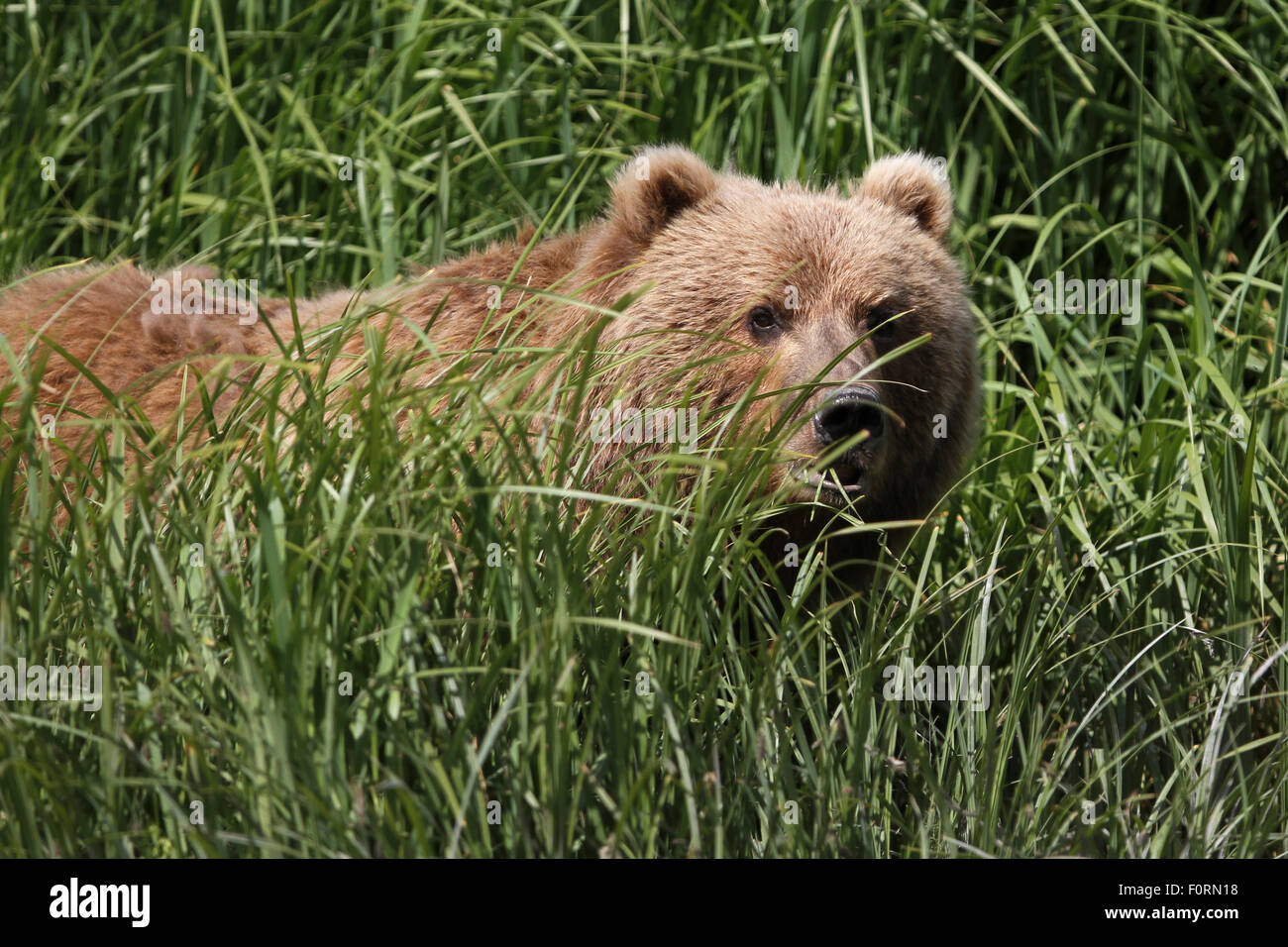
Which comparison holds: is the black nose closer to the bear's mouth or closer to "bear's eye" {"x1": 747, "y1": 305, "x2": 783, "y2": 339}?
the bear's mouth

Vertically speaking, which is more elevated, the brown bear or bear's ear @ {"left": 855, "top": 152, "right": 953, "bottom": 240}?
bear's ear @ {"left": 855, "top": 152, "right": 953, "bottom": 240}

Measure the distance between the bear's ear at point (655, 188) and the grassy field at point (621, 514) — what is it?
0.26 m

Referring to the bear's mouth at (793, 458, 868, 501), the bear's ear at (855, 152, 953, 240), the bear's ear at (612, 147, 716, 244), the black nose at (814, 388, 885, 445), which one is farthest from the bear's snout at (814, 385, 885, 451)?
the bear's ear at (855, 152, 953, 240)

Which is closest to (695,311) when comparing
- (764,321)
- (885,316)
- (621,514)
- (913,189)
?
(764,321)

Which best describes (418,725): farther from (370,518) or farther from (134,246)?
(134,246)

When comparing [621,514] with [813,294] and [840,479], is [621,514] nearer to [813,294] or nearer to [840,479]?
[840,479]

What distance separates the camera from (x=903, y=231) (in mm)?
4297

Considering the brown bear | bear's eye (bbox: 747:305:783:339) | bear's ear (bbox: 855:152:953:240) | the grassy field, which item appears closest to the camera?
the grassy field

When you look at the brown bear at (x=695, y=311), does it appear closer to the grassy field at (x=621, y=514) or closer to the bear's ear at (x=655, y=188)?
the bear's ear at (x=655, y=188)

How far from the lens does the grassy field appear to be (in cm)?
259

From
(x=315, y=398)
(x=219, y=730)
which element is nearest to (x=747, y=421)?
(x=315, y=398)

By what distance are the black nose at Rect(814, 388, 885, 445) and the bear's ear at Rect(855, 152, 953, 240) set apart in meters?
1.14
